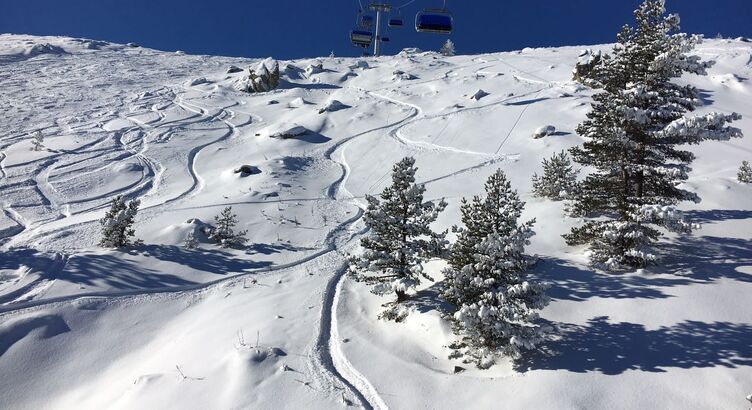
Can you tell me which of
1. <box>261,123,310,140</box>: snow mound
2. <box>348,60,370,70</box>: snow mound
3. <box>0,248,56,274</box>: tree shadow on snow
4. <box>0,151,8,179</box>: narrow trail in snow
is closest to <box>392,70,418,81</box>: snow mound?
<box>348,60,370,70</box>: snow mound

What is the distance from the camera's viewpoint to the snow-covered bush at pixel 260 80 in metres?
56.6

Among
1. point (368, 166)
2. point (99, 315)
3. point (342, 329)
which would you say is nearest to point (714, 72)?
point (368, 166)

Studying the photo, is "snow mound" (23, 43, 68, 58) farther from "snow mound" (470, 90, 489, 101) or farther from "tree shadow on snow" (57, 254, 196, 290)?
"tree shadow on snow" (57, 254, 196, 290)

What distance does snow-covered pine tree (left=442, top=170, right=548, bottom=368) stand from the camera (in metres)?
9.82

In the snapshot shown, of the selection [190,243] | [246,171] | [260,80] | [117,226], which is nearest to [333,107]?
[260,80]

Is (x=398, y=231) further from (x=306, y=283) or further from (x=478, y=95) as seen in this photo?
(x=478, y=95)

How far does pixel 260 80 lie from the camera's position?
56.8 m

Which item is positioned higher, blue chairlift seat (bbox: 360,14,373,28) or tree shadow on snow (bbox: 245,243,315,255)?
blue chairlift seat (bbox: 360,14,373,28)

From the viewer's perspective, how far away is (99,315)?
49.7 feet

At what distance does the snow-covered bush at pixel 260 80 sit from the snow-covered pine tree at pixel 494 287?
50.8 meters

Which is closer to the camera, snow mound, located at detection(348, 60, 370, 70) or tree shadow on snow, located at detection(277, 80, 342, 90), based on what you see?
tree shadow on snow, located at detection(277, 80, 342, 90)

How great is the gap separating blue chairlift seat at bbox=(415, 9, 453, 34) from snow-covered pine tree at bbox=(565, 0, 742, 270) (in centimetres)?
2208

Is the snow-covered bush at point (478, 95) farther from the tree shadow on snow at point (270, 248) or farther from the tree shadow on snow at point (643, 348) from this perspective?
the tree shadow on snow at point (643, 348)

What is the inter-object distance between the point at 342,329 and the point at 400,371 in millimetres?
2818
